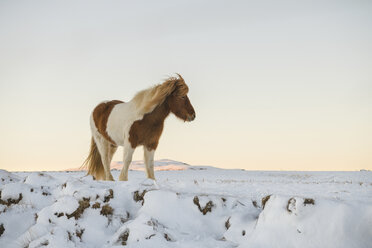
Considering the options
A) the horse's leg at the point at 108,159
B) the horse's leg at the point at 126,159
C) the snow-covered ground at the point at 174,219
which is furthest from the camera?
the horse's leg at the point at 108,159

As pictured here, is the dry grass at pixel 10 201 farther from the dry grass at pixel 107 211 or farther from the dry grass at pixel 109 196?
the dry grass at pixel 107 211

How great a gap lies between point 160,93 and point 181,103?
0.53 meters

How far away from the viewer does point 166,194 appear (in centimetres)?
457

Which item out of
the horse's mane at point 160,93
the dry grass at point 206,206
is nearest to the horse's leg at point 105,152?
the horse's mane at point 160,93

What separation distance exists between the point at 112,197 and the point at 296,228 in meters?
2.56

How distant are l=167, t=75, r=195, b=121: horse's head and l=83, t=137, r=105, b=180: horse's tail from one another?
122 inches

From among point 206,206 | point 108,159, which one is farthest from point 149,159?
point 206,206

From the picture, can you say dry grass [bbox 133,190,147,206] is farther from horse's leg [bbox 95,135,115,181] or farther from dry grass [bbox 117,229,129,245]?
horse's leg [bbox 95,135,115,181]

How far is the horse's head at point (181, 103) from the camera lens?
7801 mm

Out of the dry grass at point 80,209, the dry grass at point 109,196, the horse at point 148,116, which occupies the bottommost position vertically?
the dry grass at point 80,209

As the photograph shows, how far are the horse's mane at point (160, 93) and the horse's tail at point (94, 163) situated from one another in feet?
8.34

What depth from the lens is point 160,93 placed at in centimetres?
773

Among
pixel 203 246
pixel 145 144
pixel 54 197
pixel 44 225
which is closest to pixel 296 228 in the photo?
pixel 203 246

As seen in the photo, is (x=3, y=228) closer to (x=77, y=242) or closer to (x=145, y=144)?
(x=77, y=242)
